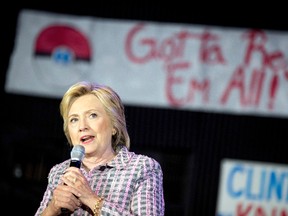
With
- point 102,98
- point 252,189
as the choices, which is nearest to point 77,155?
point 102,98

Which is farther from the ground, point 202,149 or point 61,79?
point 61,79

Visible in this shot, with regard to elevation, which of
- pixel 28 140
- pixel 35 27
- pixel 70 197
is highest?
pixel 35 27

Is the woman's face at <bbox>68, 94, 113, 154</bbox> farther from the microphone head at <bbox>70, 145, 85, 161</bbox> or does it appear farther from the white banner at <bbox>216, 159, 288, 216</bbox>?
the white banner at <bbox>216, 159, 288, 216</bbox>

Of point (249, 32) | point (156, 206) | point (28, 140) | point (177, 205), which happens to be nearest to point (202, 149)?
point (177, 205)

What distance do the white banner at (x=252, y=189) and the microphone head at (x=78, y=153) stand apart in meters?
5.00

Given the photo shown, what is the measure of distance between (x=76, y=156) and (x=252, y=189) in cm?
514

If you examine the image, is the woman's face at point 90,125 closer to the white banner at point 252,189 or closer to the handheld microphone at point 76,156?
the handheld microphone at point 76,156

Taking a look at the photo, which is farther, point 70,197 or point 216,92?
point 216,92

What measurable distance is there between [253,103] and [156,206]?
16.9 ft

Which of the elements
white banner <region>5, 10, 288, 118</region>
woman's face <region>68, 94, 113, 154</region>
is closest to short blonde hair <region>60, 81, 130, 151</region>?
woman's face <region>68, 94, 113, 154</region>

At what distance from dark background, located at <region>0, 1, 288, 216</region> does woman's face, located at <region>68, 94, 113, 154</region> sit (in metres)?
4.73

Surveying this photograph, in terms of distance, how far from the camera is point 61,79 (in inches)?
282

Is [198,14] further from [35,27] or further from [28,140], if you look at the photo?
[28,140]

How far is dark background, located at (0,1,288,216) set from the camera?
23.1 ft
